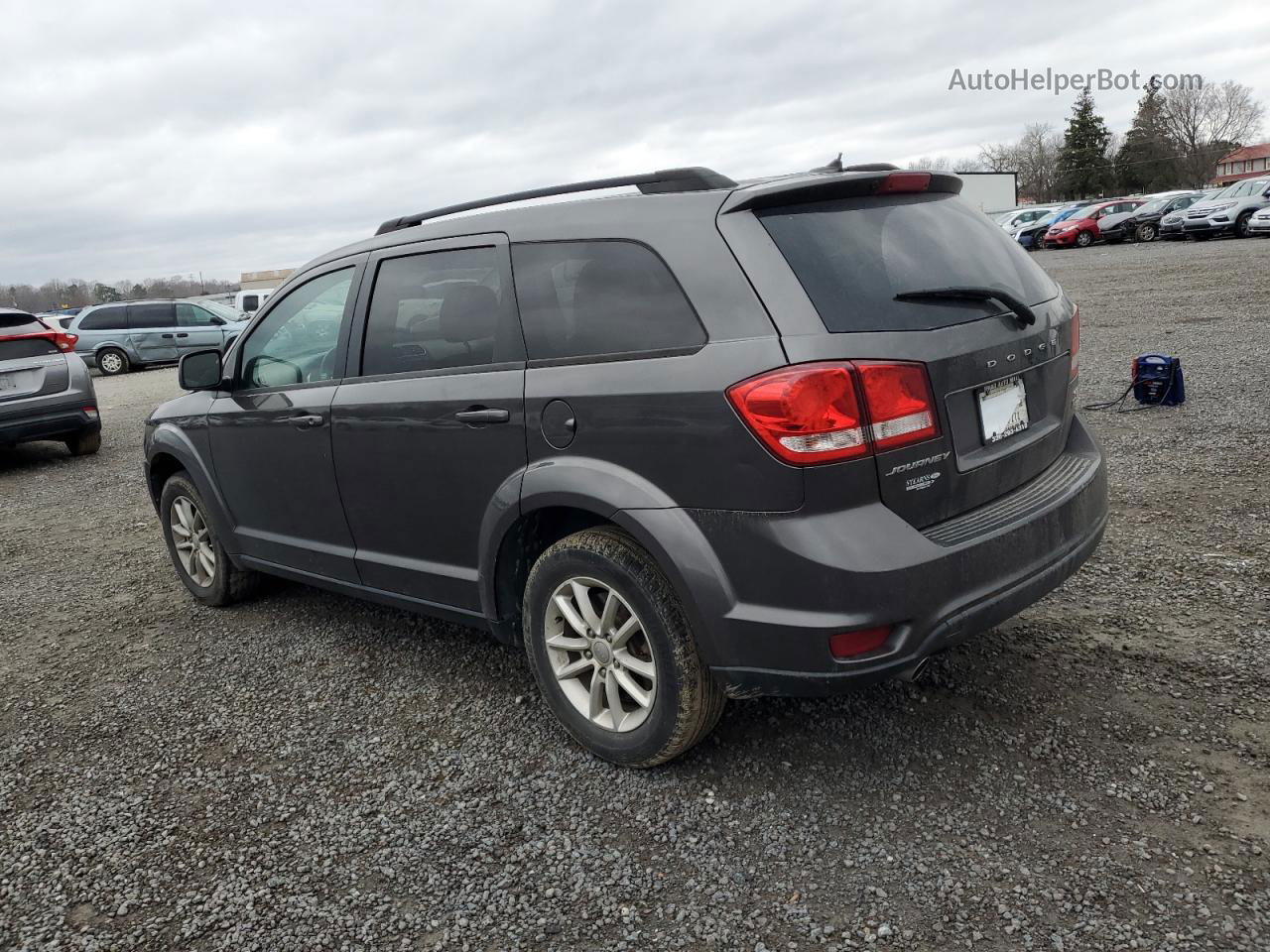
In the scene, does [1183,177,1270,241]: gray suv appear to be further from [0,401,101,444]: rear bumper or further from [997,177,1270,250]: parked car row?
[0,401,101,444]: rear bumper

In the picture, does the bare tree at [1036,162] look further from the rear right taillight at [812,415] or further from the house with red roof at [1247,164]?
the rear right taillight at [812,415]

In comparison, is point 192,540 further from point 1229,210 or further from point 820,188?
point 1229,210

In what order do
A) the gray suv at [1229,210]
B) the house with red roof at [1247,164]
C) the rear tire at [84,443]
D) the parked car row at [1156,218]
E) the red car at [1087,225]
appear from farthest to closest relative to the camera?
the house with red roof at [1247,164], the red car at [1087,225], the parked car row at [1156,218], the gray suv at [1229,210], the rear tire at [84,443]

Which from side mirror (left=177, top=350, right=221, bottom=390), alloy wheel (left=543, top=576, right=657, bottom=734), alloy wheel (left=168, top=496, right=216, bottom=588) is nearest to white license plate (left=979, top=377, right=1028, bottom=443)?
alloy wheel (left=543, top=576, right=657, bottom=734)

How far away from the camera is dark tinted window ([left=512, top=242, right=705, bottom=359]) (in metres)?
2.82

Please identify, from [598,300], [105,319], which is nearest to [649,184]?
[598,300]

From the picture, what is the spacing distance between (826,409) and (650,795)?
133cm

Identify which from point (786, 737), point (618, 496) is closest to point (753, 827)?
point (786, 737)

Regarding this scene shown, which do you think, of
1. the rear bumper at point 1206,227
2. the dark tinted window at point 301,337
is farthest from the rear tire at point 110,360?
the rear bumper at point 1206,227

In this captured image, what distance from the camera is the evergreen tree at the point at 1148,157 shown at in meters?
78.8

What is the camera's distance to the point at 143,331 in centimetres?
2323

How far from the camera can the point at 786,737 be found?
3217mm

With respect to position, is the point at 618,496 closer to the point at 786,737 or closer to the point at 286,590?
the point at 786,737

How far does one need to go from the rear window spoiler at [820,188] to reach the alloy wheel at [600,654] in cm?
120
